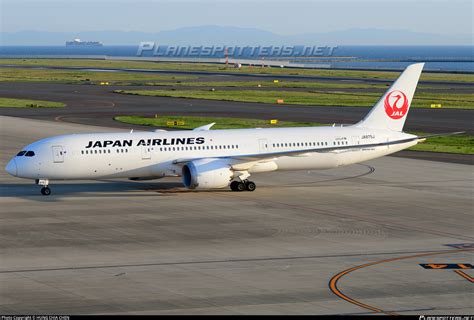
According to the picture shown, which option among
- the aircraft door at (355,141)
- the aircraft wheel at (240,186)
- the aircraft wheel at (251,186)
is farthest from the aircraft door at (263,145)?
the aircraft door at (355,141)

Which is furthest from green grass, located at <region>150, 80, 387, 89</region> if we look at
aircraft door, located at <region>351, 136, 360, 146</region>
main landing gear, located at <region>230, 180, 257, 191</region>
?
main landing gear, located at <region>230, 180, 257, 191</region>

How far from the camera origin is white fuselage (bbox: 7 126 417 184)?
52.1 m

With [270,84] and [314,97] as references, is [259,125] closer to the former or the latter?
[314,97]

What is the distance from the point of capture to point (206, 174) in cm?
5153

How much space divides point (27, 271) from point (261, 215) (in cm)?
1591

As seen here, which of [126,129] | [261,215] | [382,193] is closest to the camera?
[261,215]

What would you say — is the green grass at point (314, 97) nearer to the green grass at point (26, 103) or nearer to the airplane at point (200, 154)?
the green grass at point (26, 103)

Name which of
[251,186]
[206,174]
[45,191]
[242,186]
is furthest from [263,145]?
[45,191]

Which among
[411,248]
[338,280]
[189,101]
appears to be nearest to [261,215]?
[411,248]

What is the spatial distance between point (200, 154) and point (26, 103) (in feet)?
267

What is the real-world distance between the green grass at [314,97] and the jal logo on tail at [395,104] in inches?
2412

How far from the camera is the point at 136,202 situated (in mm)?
51031

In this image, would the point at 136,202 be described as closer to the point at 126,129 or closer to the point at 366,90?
the point at 126,129

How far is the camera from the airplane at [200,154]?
5200 centimetres
